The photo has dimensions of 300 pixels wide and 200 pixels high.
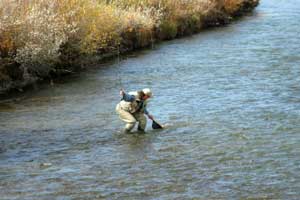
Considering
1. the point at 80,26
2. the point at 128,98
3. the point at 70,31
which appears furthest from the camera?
the point at 80,26

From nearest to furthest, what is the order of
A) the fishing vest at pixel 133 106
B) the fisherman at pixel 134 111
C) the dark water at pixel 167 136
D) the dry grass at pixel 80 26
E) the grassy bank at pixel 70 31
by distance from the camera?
the dark water at pixel 167 136
the fisherman at pixel 134 111
the fishing vest at pixel 133 106
the grassy bank at pixel 70 31
the dry grass at pixel 80 26

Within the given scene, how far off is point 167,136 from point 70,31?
10415 mm

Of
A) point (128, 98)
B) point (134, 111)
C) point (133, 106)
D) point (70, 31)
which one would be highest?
point (70, 31)

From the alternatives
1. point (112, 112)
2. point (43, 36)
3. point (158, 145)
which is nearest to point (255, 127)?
point (158, 145)

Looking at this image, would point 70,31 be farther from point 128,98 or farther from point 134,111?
point 128,98

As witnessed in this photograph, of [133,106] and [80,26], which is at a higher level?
[80,26]

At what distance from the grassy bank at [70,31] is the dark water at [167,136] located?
951 mm

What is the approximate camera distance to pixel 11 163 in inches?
543

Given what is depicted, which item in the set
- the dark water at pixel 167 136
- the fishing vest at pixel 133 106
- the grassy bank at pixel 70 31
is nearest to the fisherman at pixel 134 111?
the fishing vest at pixel 133 106

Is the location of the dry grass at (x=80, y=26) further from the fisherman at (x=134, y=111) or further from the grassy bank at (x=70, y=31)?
the fisherman at (x=134, y=111)

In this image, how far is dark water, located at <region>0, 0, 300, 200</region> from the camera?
12.3m

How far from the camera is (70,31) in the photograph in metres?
25.0

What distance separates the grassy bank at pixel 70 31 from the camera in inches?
882

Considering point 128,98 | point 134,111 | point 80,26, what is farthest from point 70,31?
point 128,98
